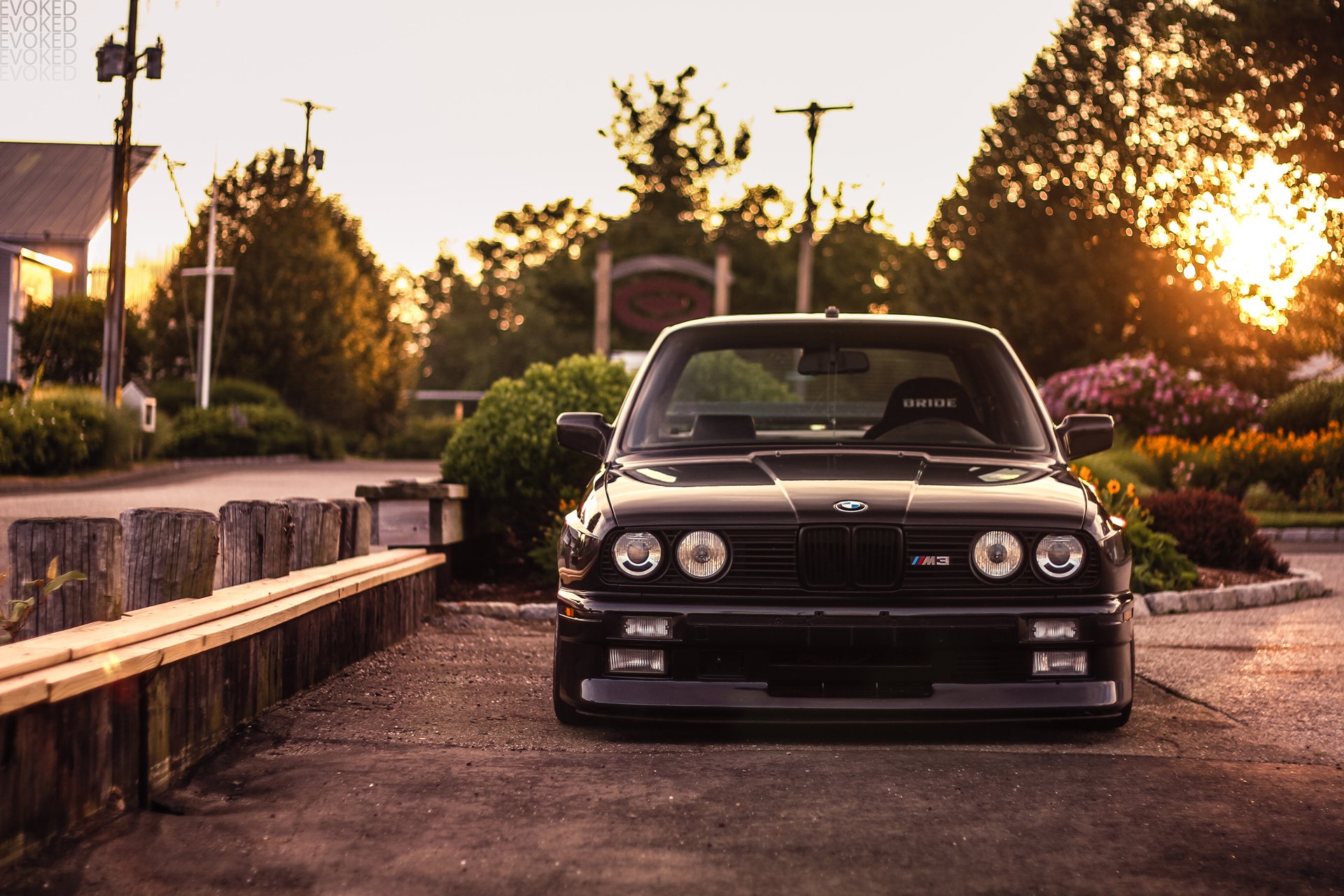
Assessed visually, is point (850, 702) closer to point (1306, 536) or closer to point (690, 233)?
point (1306, 536)

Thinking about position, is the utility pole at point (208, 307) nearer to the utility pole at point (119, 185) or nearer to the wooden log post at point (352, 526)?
the utility pole at point (119, 185)

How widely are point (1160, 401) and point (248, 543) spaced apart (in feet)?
75.6

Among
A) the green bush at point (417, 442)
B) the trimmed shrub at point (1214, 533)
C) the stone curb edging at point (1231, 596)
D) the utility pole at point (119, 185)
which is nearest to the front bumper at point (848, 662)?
the stone curb edging at point (1231, 596)

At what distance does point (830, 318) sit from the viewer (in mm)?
6594

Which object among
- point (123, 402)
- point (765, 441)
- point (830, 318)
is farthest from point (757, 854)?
point (123, 402)

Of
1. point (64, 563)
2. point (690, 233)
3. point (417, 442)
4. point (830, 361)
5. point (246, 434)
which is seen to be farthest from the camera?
point (690, 233)

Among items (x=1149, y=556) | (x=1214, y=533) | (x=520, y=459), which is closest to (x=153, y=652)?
(x=520, y=459)

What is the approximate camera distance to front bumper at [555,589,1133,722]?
4.90 m

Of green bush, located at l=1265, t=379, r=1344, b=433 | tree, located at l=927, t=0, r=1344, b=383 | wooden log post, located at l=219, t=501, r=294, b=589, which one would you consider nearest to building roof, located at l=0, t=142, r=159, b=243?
wooden log post, located at l=219, t=501, r=294, b=589

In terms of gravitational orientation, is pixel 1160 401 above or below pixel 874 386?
above

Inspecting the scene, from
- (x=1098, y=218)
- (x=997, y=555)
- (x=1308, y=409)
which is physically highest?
(x=1098, y=218)

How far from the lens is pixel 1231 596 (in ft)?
35.0

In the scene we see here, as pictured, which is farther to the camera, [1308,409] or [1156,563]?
[1308,409]

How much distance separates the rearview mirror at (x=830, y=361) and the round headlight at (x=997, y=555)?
1811 mm
